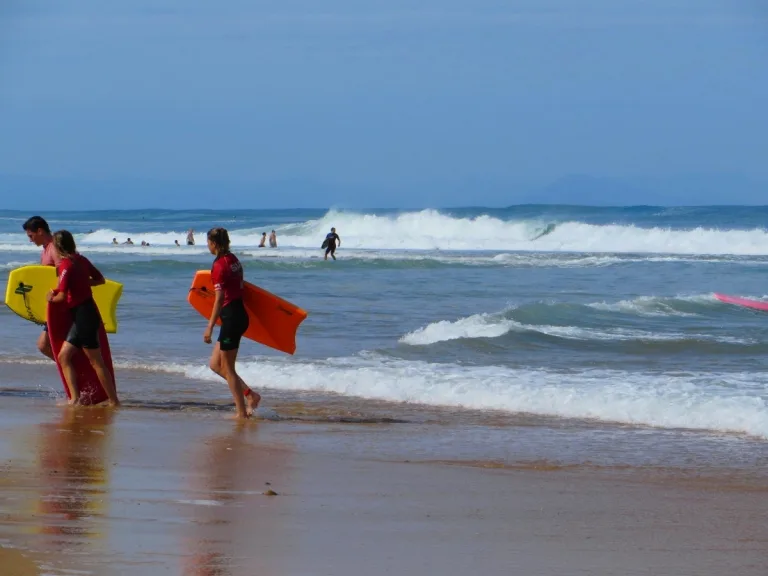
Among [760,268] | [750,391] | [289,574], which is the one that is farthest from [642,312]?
[760,268]

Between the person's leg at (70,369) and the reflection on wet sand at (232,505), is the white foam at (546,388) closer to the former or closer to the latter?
the person's leg at (70,369)

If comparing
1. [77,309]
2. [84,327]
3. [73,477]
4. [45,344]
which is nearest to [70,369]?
[84,327]

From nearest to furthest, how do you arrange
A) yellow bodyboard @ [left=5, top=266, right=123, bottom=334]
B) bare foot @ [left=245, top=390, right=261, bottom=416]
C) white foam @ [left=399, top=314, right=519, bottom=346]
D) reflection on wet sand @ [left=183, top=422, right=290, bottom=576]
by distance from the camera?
reflection on wet sand @ [left=183, top=422, right=290, bottom=576] → bare foot @ [left=245, top=390, right=261, bottom=416] → yellow bodyboard @ [left=5, top=266, right=123, bottom=334] → white foam @ [left=399, top=314, right=519, bottom=346]

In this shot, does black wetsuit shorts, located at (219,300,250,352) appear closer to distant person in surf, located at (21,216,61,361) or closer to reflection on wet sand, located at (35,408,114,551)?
reflection on wet sand, located at (35,408,114,551)

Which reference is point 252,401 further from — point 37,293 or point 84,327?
point 37,293

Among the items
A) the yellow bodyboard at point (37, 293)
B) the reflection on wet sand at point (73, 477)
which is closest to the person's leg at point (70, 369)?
the reflection on wet sand at point (73, 477)

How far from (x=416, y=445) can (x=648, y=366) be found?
4806 millimetres

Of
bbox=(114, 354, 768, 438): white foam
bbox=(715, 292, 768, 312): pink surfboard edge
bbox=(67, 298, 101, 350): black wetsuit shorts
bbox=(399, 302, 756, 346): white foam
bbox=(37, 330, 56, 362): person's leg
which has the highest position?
bbox=(67, 298, 101, 350): black wetsuit shorts

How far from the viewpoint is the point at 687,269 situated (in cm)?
3139

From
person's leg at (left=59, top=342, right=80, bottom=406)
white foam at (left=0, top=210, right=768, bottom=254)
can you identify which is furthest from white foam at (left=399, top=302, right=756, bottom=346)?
white foam at (left=0, top=210, right=768, bottom=254)

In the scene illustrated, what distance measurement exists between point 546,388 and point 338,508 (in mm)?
4632

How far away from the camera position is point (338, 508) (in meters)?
4.92

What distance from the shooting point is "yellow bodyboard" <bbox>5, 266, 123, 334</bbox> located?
8859 mm

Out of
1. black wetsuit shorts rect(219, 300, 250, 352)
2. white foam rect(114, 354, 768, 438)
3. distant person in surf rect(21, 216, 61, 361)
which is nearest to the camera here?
black wetsuit shorts rect(219, 300, 250, 352)
